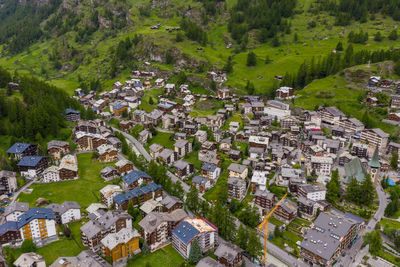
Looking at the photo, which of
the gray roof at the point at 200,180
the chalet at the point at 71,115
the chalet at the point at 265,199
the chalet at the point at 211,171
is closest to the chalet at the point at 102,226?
the gray roof at the point at 200,180

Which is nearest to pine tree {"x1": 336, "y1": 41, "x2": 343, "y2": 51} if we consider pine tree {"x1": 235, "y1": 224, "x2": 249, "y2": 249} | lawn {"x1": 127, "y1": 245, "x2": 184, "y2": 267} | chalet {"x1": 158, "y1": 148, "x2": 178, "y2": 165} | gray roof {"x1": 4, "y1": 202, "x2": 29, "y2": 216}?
chalet {"x1": 158, "y1": 148, "x2": 178, "y2": 165}

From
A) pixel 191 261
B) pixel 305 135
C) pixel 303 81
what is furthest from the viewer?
pixel 303 81

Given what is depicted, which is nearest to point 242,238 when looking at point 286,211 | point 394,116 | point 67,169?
point 286,211

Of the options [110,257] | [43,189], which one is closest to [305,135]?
[110,257]

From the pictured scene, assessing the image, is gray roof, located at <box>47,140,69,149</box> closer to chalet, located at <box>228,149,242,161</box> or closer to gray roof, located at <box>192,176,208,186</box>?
gray roof, located at <box>192,176,208,186</box>

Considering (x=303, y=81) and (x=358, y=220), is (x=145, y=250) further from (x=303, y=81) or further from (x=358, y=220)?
(x=303, y=81)
